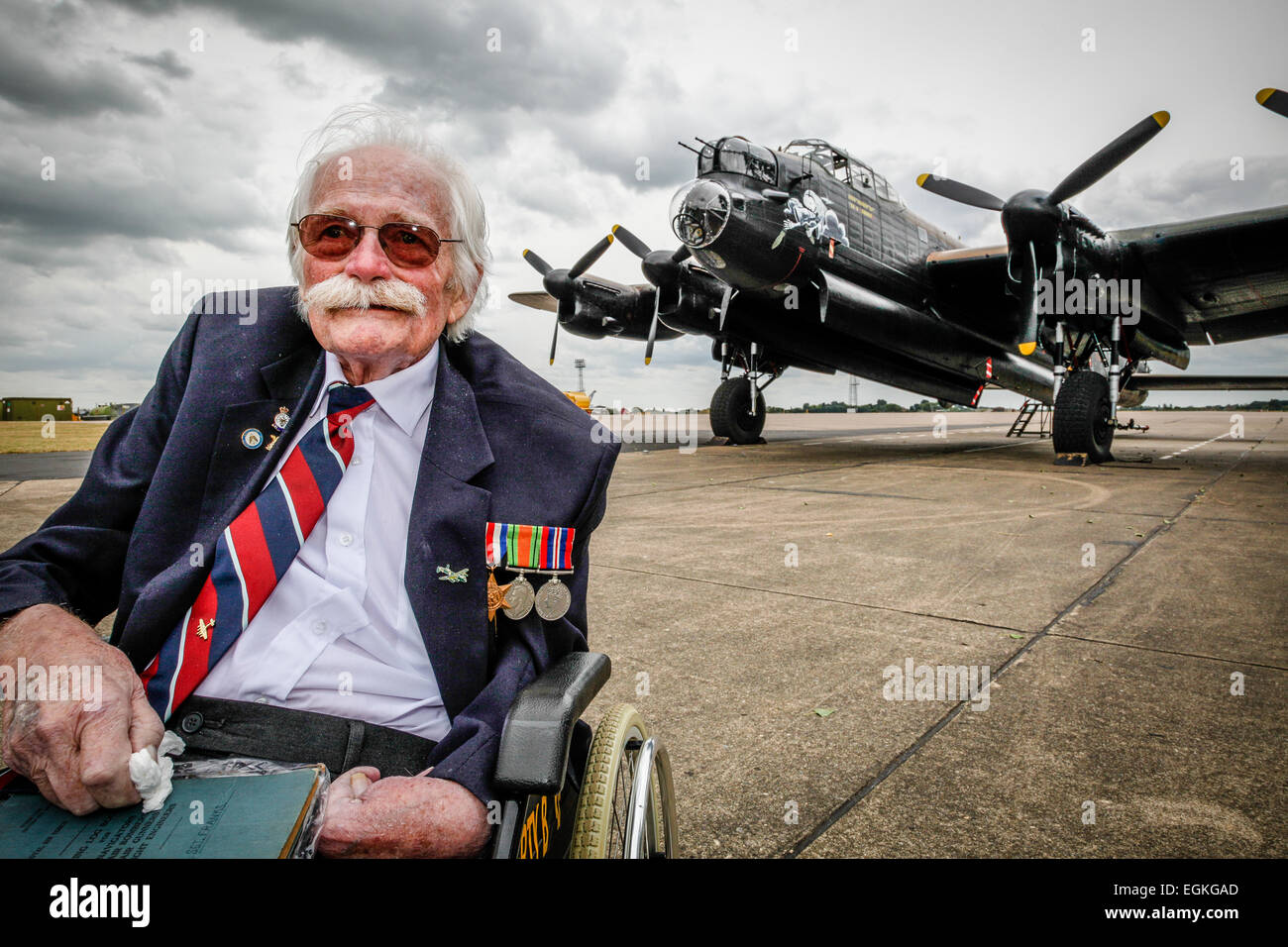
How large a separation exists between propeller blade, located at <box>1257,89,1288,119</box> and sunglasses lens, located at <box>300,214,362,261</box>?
10043mm

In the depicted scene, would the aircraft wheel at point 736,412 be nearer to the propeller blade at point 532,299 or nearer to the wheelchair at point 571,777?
the propeller blade at point 532,299

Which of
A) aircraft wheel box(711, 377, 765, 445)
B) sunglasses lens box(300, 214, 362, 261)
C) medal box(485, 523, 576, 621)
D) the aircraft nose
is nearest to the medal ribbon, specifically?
medal box(485, 523, 576, 621)

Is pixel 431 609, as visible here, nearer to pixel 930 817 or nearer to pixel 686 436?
pixel 930 817

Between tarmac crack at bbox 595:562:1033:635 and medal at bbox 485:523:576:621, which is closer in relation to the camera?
medal at bbox 485:523:576:621

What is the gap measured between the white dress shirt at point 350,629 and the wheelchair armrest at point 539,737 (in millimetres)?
301

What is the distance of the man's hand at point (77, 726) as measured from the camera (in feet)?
3.27

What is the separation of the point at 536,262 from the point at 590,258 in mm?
2522

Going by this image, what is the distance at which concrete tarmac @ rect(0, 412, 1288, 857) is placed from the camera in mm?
1839

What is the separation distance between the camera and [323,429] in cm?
142

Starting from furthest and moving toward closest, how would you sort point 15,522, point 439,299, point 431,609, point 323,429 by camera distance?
point 15,522, point 439,299, point 323,429, point 431,609

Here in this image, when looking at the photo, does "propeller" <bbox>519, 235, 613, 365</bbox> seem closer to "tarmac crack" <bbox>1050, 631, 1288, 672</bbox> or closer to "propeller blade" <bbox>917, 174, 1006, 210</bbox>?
"propeller blade" <bbox>917, 174, 1006, 210</bbox>

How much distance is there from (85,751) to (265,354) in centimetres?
83

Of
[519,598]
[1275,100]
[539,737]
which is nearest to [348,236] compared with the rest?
[519,598]
